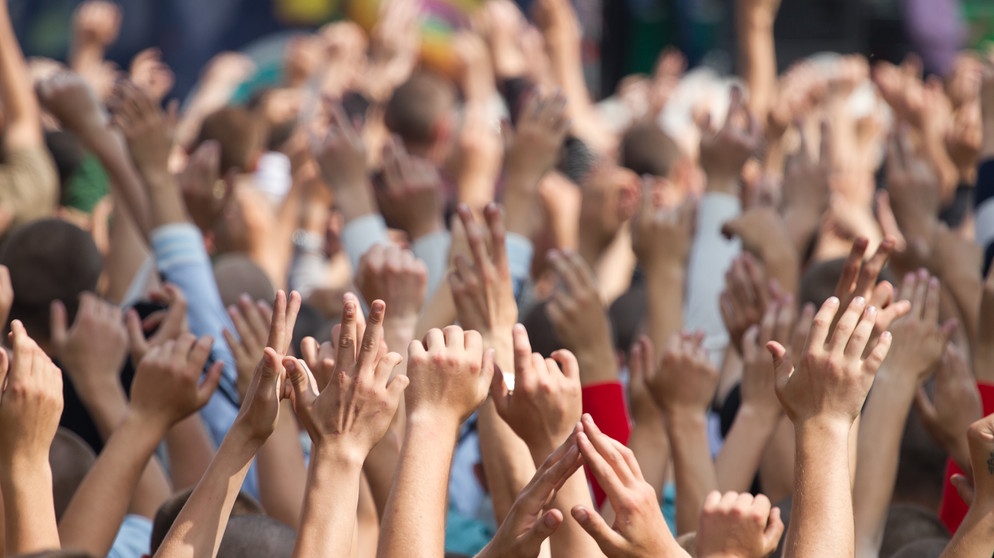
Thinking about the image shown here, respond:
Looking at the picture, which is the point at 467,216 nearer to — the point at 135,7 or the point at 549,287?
the point at 549,287

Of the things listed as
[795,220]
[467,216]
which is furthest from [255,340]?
[795,220]

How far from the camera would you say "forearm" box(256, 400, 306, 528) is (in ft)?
9.09

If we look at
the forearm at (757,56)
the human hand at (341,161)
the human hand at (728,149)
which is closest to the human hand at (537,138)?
the human hand at (341,161)

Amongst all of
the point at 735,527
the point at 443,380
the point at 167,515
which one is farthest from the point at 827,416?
the point at 167,515

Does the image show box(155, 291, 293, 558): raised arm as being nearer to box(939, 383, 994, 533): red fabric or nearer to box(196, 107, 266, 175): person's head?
box(939, 383, 994, 533): red fabric

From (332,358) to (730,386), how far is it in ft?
4.84

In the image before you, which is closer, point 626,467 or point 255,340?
point 626,467

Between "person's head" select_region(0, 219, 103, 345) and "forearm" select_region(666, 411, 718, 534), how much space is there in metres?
1.65

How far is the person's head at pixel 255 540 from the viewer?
7.56ft

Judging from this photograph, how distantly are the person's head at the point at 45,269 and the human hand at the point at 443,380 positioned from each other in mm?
1601

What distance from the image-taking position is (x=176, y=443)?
115 inches

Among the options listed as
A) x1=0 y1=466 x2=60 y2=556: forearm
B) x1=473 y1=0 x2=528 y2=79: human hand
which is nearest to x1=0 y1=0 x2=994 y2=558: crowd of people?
x1=0 y1=466 x2=60 y2=556: forearm

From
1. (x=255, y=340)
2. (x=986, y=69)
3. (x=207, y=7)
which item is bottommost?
(x=255, y=340)

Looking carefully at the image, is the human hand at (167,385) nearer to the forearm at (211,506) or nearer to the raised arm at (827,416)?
the forearm at (211,506)
